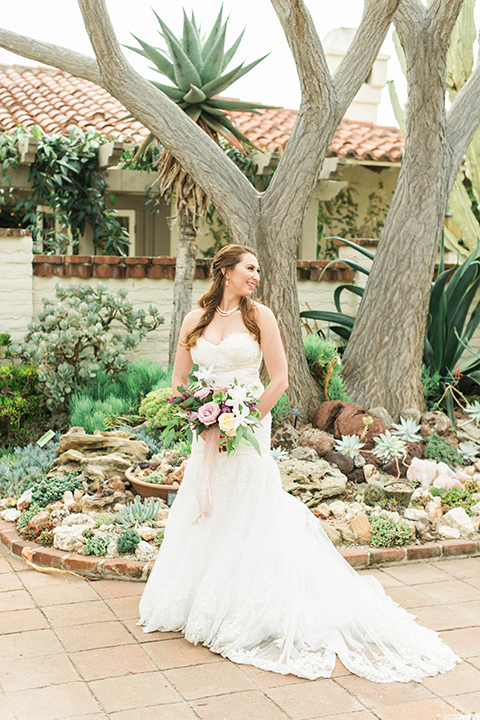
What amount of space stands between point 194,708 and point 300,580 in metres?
0.85

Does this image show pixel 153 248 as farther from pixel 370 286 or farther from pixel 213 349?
pixel 213 349

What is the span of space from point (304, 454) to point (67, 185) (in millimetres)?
5574

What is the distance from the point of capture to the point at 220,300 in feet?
12.6

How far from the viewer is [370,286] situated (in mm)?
7016

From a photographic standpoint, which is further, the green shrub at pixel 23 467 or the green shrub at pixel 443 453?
the green shrub at pixel 443 453

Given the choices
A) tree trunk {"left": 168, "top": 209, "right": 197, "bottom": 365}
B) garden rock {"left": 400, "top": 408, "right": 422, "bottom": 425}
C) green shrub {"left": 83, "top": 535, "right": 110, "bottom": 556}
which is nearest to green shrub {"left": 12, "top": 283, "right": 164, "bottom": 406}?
tree trunk {"left": 168, "top": 209, "right": 197, "bottom": 365}

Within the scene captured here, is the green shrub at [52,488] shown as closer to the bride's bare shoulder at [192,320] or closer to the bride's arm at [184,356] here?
the bride's arm at [184,356]

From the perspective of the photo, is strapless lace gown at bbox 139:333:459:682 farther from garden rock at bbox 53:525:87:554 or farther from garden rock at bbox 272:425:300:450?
garden rock at bbox 272:425:300:450

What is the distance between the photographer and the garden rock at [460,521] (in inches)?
199

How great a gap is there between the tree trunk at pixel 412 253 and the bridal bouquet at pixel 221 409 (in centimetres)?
338

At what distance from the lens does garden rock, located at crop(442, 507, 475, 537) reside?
5051 mm

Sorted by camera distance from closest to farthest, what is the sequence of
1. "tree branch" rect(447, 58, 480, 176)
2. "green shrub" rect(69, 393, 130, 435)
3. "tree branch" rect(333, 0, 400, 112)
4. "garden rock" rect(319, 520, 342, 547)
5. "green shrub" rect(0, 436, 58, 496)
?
"garden rock" rect(319, 520, 342, 547)
"green shrub" rect(0, 436, 58, 496)
"tree branch" rect(333, 0, 400, 112)
"green shrub" rect(69, 393, 130, 435)
"tree branch" rect(447, 58, 480, 176)

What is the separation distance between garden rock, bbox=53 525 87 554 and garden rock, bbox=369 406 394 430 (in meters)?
3.06

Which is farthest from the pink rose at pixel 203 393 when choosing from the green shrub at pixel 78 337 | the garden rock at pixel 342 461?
the green shrub at pixel 78 337
